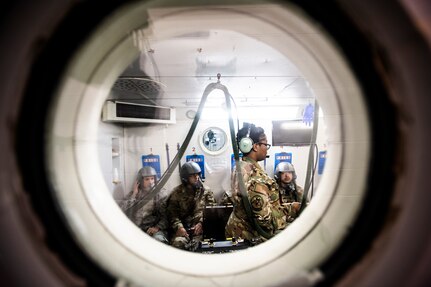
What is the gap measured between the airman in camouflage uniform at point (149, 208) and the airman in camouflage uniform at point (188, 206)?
0.08 metres

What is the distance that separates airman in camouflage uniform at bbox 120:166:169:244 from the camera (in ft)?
7.85

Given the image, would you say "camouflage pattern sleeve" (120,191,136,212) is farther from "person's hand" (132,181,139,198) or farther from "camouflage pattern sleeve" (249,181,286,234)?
"camouflage pattern sleeve" (249,181,286,234)

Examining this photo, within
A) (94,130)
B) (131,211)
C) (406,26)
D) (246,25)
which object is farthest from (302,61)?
(131,211)

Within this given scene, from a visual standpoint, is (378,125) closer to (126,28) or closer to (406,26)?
(406,26)

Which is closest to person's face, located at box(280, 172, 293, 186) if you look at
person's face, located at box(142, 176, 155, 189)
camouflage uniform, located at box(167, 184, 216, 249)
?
camouflage uniform, located at box(167, 184, 216, 249)

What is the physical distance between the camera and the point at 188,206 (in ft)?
9.06

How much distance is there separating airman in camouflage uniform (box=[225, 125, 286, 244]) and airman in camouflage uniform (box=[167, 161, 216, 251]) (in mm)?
483

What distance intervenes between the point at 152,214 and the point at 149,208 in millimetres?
72

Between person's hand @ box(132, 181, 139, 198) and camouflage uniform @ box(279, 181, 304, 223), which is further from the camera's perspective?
camouflage uniform @ box(279, 181, 304, 223)

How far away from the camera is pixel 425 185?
367 mm

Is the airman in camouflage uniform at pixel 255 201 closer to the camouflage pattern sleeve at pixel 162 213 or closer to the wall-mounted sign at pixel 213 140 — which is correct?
the camouflage pattern sleeve at pixel 162 213

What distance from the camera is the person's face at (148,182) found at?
2625 mm

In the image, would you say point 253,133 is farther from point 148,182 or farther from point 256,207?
point 148,182

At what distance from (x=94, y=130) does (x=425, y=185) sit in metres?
0.60
